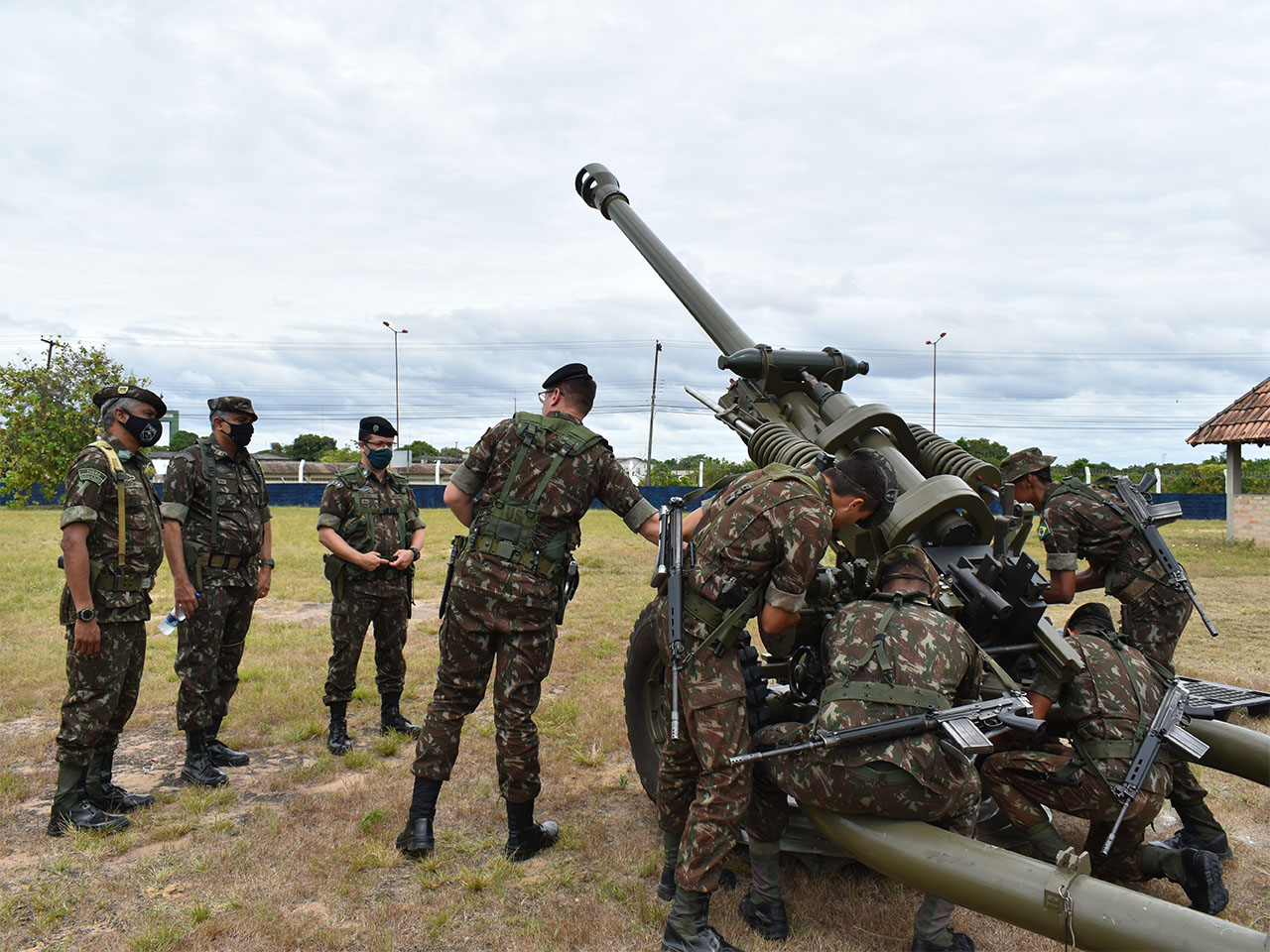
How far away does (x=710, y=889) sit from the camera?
3.10 m

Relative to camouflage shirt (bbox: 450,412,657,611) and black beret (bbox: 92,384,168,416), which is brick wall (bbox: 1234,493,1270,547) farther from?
black beret (bbox: 92,384,168,416)

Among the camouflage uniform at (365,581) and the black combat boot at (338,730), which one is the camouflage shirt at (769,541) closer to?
the camouflage uniform at (365,581)

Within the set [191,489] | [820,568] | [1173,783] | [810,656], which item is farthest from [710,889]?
[191,489]

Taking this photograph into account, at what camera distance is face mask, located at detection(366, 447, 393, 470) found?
18.1 ft

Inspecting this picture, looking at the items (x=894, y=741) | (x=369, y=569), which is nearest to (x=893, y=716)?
(x=894, y=741)

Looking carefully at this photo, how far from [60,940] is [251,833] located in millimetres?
946

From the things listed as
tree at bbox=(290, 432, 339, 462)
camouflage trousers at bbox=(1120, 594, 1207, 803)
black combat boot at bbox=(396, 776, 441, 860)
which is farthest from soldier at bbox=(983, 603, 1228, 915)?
tree at bbox=(290, 432, 339, 462)

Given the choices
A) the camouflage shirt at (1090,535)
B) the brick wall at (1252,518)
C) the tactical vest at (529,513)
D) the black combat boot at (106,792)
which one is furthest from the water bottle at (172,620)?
the brick wall at (1252,518)

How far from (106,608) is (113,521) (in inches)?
16.7

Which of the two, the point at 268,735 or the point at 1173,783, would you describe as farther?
the point at 268,735

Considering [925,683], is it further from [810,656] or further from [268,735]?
[268,735]

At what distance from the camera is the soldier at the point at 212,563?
182 inches

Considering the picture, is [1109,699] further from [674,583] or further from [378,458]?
[378,458]

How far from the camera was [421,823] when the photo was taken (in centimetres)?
387
